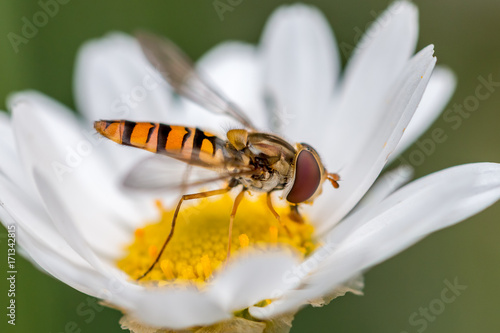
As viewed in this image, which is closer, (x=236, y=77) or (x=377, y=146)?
(x=377, y=146)

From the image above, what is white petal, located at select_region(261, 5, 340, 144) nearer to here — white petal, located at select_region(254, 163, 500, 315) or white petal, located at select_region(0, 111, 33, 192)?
white petal, located at select_region(254, 163, 500, 315)

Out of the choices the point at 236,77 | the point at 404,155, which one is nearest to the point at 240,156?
the point at 236,77

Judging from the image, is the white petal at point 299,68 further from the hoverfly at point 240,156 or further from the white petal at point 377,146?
the hoverfly at point 240,156

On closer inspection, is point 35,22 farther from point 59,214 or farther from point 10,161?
point 59,214

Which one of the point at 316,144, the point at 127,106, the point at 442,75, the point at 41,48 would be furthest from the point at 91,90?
the point at 442,75

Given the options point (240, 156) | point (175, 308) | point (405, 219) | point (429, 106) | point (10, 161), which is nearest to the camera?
point (175, 308)
